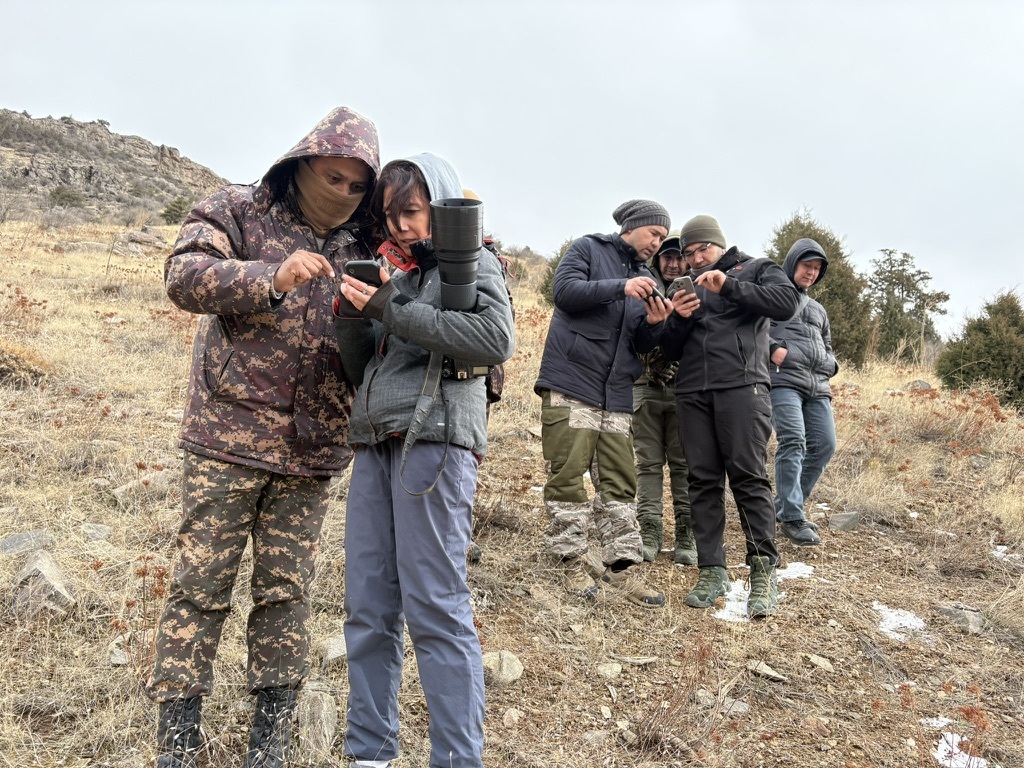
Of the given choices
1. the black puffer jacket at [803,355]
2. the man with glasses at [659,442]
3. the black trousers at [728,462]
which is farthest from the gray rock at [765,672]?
the black puffer jacket at [803,355]

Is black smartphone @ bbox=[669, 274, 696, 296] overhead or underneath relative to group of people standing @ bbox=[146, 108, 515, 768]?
overhead

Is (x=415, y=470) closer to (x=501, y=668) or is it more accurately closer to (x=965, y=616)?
(x=501, y=668)

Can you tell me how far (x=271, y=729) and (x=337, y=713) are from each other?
35cm

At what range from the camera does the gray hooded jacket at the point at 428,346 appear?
2.10 m

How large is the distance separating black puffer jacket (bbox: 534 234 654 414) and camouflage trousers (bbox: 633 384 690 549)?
2.52ft

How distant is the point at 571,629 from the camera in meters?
3.58

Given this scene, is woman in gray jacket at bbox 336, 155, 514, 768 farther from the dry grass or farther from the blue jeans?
the blue jeans

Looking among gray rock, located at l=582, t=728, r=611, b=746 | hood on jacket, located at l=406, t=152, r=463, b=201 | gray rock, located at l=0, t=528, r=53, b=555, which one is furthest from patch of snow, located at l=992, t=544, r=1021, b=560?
gray rock, located at l=0, t=528, r=53, b=555

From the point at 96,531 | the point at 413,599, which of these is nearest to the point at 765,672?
the point at 413,599

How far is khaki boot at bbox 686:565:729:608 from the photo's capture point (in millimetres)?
3947

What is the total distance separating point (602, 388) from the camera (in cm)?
402

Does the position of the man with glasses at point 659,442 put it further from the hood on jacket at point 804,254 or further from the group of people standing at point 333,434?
the group of people standing at point 333,434

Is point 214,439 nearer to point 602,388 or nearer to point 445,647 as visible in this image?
point 445,647

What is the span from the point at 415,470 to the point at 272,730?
0.99 meters
